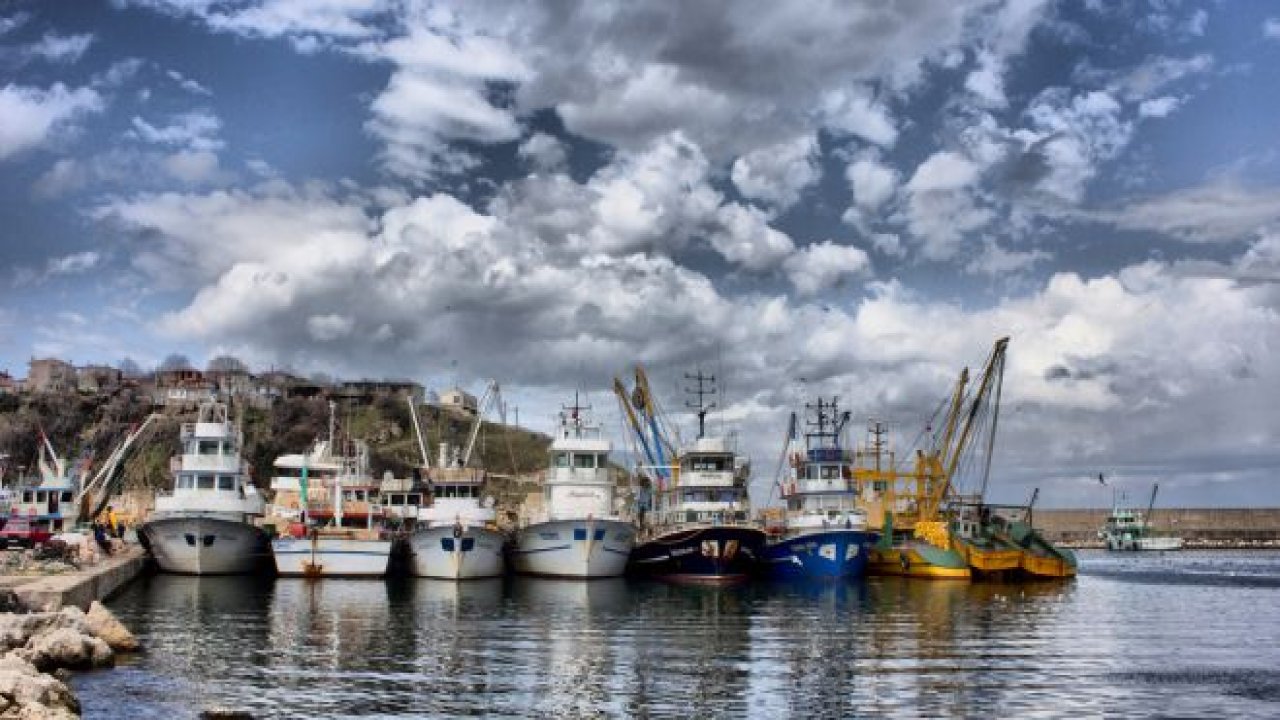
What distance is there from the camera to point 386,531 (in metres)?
68.5

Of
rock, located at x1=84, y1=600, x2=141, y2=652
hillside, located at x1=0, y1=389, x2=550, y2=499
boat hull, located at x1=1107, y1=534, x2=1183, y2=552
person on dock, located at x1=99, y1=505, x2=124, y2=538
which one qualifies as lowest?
boat hull, located at x1=1107, y1=534, x2=1183, y2=552

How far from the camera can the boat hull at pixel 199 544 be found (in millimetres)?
66375

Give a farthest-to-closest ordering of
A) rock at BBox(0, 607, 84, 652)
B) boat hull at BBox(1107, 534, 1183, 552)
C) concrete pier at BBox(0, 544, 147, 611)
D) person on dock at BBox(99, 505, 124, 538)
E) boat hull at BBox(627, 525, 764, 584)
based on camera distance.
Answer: boat hull at BBox(1107, 534, 1183, 552), person on dock at BBox(99, 505, 124, 538), boat hull at BBox(627, 525, 764, 584), concrete pier at BBox(0, 544, 147, 611), rock at BBox(0, 607, 84, 652)

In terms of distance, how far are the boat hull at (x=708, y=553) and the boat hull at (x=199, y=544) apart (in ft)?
85.0

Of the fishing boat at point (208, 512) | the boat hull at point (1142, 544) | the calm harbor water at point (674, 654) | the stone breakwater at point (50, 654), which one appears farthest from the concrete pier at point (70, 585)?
the boat hull at point (1142, 544)

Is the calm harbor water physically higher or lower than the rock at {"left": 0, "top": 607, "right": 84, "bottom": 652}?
lower

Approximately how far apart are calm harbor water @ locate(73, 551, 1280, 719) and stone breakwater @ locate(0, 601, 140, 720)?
30.9 inches

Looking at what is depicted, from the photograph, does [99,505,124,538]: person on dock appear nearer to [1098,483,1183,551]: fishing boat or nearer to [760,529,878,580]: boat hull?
[760,529,878,580]: boat hull

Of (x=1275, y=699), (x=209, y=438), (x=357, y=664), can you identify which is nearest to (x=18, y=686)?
(x=357, y=664)

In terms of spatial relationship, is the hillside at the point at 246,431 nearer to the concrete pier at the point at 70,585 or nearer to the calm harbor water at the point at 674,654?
the concrete pier at the point at 70,585

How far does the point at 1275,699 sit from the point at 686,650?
56.2ft

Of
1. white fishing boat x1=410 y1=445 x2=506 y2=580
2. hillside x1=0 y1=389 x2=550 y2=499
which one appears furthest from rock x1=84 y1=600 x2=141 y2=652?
hillside x1=0 y1=389 x2=550 y2=499

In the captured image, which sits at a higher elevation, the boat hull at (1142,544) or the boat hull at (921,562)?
the boat hull at (921,562)

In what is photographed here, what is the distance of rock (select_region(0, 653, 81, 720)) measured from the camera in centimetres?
2112
